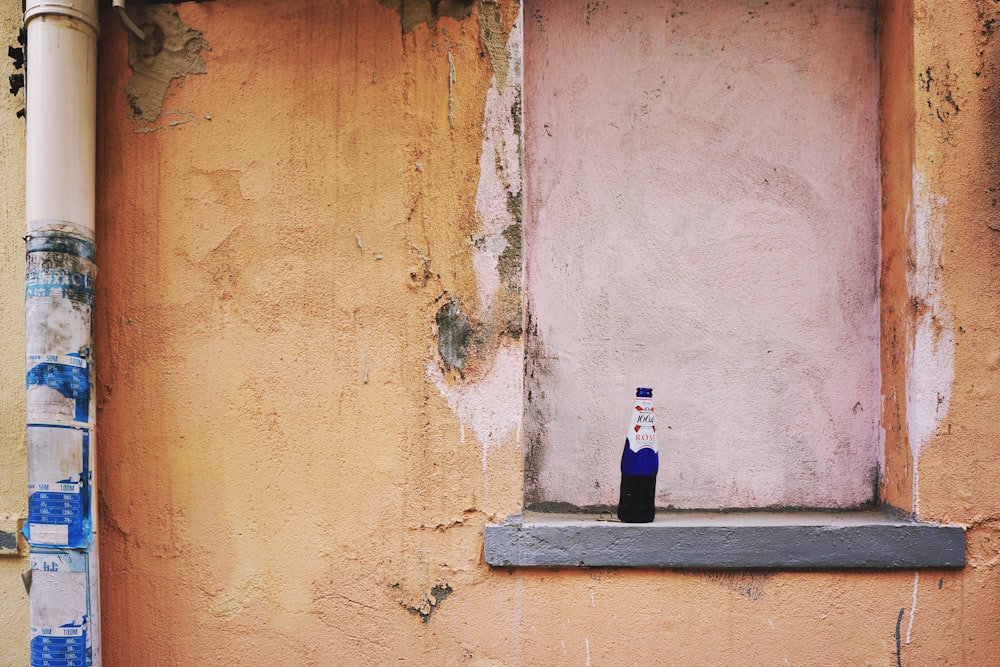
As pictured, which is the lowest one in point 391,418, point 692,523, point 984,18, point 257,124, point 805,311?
point 692,523

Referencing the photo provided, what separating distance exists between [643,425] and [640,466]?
168 millimetres

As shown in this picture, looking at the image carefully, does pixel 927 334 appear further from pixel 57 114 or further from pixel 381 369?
pixel 57 114

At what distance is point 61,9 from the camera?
2396 mm

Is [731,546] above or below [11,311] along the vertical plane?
below

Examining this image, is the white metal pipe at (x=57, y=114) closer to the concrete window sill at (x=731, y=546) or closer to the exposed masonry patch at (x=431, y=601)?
the exposed masonry patch at (x=431, y=601)

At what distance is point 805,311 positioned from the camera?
2.75 metres

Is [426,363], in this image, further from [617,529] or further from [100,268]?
[100,268]

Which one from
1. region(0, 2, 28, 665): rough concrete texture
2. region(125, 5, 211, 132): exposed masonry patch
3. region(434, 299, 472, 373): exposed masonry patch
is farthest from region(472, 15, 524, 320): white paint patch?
region(0, 2, 28, 665): rough concrete texture

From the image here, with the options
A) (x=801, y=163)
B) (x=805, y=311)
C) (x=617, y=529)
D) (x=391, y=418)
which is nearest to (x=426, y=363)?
(x=391, y=418)

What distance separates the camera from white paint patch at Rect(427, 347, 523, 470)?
8.05 feet

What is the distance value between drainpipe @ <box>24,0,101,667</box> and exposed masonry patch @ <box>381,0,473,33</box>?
1.21 metres

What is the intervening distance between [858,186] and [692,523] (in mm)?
1630

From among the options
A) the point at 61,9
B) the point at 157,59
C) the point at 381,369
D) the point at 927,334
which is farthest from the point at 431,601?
the point at 61,9

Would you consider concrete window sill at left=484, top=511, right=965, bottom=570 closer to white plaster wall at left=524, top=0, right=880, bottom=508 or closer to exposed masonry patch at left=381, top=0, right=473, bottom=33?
white plaster wall at left=524, top=0, right=880, bottom=508
